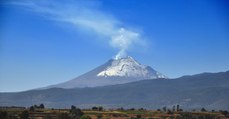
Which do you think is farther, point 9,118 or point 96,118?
point 96,118

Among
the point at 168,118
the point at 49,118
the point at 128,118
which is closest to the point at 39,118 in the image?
the point at 49,118

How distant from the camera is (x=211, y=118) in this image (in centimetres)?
13975

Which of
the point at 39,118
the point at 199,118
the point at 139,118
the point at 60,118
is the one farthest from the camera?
the point at 199,118

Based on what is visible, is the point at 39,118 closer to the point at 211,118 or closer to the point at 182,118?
the point at 182,118

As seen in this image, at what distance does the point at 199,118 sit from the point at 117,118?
78.6ft

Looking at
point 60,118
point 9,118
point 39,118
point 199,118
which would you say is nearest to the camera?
point 9,118

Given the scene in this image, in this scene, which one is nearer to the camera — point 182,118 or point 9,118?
point 9,118

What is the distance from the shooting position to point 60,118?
108062 millimetres

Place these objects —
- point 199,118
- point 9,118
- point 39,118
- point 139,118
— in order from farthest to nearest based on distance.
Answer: point 199,118
point 139,118
point 39,118
point 9,118

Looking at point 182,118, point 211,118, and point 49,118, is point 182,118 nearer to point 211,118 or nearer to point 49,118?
point 211,118

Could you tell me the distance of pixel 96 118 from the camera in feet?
395

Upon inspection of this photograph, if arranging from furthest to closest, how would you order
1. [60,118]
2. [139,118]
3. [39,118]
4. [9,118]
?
1. [139,118]
2. [39,118]
3. [60,118]
4. [9,118]

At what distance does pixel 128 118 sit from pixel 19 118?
30.5 metres

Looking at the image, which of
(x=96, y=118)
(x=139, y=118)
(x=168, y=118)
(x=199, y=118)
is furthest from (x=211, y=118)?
(x=96, y=118)
